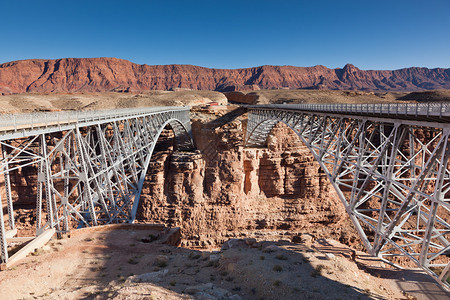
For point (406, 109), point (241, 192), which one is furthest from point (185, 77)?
point (406, 109)

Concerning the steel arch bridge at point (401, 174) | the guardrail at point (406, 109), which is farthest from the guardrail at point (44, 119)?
the guardrail at point (406, 109)

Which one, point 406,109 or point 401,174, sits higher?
point 406,109

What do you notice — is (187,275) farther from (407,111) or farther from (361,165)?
(407,111)

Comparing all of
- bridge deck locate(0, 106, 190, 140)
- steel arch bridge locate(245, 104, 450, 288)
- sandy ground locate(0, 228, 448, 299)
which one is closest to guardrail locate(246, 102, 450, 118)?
steel arch bridge locate(245, 104, 450, 288)

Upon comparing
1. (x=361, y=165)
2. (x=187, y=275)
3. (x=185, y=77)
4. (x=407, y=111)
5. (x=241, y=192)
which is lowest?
(x=241, y=192)

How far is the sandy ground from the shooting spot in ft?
26.6

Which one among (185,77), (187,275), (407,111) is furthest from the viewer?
(185,77)

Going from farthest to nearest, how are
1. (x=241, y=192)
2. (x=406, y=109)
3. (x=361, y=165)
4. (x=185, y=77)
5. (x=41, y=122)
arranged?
(x=185, y=77) < (x=241, y=192) < (x=361, y=165) < (x=41, y=122) < (x=406, y=109)

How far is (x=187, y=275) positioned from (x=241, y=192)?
23304 mm

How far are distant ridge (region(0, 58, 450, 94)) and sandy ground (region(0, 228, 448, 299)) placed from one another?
392ft

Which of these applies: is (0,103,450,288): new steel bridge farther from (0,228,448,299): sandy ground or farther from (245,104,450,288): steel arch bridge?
(0,228,448,299): sandy ground

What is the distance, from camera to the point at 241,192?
1302 inches

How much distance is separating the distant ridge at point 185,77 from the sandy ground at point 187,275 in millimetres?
119465

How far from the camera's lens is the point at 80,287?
8812mm
